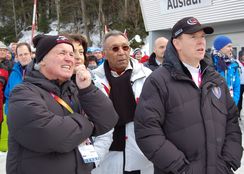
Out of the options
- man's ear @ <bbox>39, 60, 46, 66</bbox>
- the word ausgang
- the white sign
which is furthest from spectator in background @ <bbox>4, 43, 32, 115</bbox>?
the word ausgang

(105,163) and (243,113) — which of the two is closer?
(105,163)

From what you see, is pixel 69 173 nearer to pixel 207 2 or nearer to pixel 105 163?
pixel 105 163

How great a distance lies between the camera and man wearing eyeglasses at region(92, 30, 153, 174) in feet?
9.47

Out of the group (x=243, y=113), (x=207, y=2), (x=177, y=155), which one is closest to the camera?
(x=177, y=155)

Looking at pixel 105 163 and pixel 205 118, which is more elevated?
pixel 205 118

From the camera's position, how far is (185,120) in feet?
7.63

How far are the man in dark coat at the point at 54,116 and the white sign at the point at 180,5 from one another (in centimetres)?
1470

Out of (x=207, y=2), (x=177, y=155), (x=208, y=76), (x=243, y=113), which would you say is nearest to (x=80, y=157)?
(x=177, y=155)

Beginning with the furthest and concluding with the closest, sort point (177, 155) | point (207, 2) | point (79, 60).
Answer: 1. point (207, 2)
2. point (79, 60)
3. point (177, 155)

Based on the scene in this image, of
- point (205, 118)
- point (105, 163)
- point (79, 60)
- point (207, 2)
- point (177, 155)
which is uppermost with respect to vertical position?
point (207, 2)

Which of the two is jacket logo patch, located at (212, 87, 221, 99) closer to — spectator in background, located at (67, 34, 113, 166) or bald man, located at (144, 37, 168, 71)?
spectator in background, located at (67, 34, 113, 166)

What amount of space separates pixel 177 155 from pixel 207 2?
1469 cm

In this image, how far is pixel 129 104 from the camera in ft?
9.54

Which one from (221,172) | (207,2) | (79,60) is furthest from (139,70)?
(207,2)
